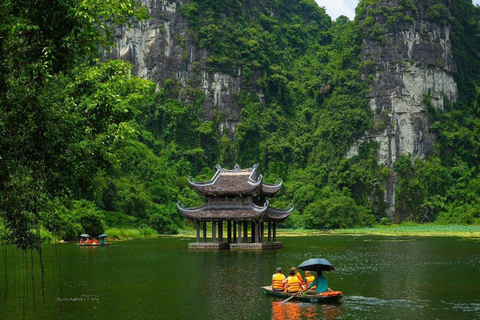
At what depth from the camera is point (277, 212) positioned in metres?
45.2

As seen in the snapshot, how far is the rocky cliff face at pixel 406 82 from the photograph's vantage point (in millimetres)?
95500

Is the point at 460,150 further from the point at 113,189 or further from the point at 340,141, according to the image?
the point at 113,189

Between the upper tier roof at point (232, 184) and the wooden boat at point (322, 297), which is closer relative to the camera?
the wooden boat at point (322, 297)

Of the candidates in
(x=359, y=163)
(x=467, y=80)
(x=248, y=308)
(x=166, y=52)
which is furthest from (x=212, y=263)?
(x=467, y=80)

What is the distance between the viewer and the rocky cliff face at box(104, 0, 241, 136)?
335 feet

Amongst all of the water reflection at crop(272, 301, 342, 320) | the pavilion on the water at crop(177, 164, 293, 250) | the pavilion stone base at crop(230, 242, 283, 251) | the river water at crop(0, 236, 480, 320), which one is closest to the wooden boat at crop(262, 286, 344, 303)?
the water reflection at crop(272, 301, 342, 320)

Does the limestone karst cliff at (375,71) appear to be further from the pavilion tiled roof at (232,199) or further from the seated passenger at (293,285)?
the seated passenger at (293,285)

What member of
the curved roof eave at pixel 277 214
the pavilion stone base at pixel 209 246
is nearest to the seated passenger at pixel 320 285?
the pavilion stone base at pixel 209 246

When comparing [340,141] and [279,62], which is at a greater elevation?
[279,62]

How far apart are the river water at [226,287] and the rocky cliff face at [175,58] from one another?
69745 mm

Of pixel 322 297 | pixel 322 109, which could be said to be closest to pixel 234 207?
pixel 322 297

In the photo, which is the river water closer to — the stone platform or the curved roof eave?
the stone platform

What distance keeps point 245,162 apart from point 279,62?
74.5ft

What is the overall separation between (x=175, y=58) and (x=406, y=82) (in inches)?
1413
